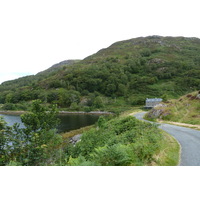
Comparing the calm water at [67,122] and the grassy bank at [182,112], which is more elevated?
the grassy bank at [182,112]

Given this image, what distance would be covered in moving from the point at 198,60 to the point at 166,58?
3242 cm

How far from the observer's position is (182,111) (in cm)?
2867

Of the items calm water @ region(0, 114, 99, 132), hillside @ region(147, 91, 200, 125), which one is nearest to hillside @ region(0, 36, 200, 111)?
calm water @ region(0, 114, 99, 132)

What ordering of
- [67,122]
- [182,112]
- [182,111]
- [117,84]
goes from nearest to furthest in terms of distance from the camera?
[182,112]
[182,111]
[67,122]
[117,84]

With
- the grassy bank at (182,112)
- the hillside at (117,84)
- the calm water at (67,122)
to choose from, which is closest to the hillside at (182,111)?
the grassy bank at (182,112)

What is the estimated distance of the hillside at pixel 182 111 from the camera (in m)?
25.8

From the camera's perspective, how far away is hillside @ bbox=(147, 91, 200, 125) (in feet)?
84.5

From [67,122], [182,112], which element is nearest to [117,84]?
[67,122]

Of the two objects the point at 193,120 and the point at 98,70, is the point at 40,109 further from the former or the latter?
the point at 98,70

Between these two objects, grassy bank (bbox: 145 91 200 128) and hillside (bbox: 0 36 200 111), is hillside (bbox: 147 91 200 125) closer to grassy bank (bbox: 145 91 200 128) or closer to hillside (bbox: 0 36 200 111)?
grassy bank (bbox: 145 91 200 128)

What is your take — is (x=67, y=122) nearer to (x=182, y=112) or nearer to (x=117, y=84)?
(x=182, y=112)

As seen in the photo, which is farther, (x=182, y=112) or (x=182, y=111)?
(x=182, y=111)

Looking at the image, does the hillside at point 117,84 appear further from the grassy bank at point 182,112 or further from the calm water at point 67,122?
the grassy bank at point 182,112
